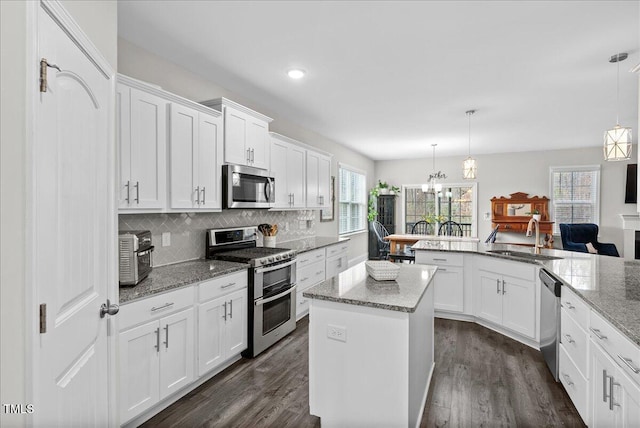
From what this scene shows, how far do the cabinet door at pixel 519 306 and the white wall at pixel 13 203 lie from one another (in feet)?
11.6

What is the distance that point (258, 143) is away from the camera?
11.7ft

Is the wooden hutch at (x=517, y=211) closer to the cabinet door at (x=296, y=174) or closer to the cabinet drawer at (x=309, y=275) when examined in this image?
the cabinet drawer at (x=309, y=275)

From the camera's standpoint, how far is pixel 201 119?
9.30 feet

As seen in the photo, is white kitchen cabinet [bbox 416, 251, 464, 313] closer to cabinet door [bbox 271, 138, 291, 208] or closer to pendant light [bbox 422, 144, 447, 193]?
cabinet door [bbox 271, 138, 291, 208]

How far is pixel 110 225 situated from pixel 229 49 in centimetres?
181

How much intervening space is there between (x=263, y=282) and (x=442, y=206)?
6510mm

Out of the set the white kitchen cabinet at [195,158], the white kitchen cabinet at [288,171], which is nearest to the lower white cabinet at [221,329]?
the white kitchen cabinet at [195,158]

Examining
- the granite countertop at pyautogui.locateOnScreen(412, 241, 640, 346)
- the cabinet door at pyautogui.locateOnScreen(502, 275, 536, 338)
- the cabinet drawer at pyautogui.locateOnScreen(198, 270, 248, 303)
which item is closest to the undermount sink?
the granite countertop at pyautogui.locateOnScreen(412, 241, 640, 346)

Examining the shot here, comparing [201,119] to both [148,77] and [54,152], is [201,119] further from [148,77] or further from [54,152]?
[54,152]

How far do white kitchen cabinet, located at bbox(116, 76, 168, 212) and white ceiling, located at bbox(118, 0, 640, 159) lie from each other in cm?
55

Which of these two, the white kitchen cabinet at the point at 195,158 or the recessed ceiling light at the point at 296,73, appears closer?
the white kitchen cabinet at the point at 195,158

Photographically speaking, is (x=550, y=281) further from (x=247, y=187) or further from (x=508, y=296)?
(x=247, y=187)

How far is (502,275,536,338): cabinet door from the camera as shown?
3.10 meters

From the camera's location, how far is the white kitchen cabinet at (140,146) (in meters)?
2.19
